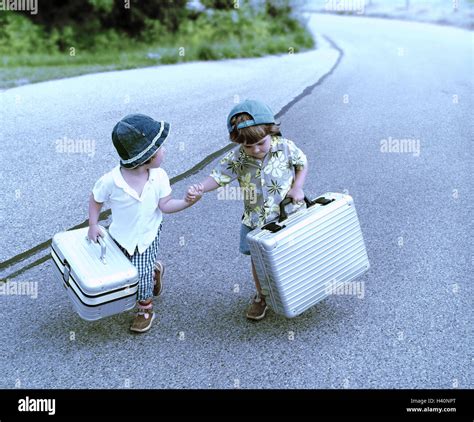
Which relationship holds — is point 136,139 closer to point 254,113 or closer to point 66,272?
point 254,113

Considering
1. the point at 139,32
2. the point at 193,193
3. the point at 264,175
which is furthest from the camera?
the point at 139,32

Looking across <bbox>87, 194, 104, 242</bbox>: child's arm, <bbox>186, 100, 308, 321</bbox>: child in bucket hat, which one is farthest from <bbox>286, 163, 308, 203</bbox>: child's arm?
<bbox>87, 194, 104, 242</bbox>: child's arm

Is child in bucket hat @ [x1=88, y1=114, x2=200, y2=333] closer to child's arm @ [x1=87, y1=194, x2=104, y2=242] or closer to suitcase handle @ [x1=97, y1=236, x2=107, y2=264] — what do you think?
child's arm @ [x1=87, y1=194, x2=104, y2=242]

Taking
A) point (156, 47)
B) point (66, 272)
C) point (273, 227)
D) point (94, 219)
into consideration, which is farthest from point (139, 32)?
point (273, 227)

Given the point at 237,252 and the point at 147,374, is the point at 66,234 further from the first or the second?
the point at 237,252

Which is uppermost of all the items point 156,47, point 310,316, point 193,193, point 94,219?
point 193,193

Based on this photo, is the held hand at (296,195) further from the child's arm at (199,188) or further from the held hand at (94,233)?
the held hand at (94,233)

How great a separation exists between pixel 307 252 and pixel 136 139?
106 centimetres

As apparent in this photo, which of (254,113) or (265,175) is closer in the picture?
(254,113)

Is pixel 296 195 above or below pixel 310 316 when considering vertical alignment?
above

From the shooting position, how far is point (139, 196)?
3.30m

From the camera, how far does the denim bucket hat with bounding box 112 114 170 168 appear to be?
124 inches

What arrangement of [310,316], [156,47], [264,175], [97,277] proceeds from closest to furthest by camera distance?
[97,277], [264,175], [310,316], [156,47]

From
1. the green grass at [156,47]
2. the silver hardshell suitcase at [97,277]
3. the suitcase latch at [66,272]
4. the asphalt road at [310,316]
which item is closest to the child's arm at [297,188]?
the asphalt road at [310,316]
